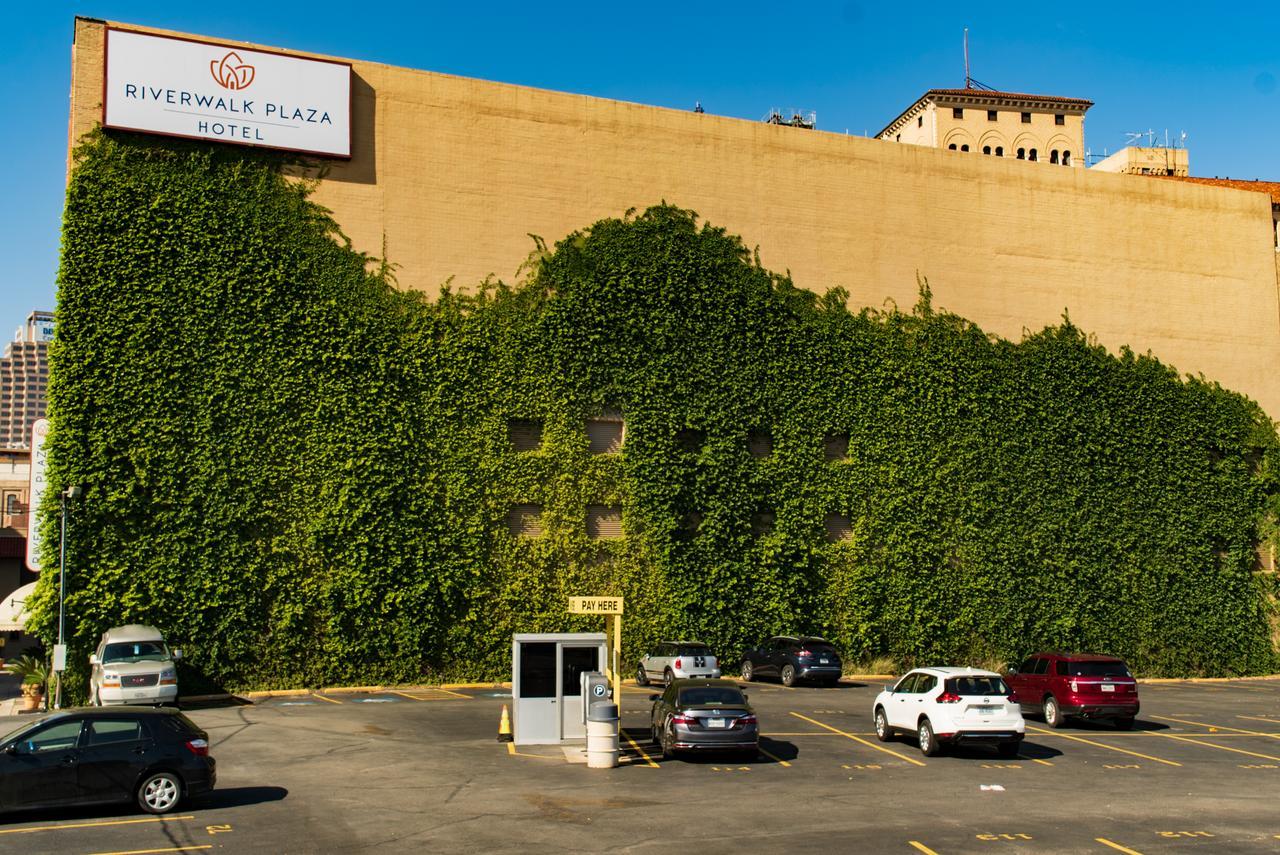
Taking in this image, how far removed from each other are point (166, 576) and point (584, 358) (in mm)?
15527

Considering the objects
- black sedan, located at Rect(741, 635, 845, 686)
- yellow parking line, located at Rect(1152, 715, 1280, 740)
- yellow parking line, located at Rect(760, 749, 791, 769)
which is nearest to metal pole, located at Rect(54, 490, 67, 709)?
yellow parking line, located at Rect(760, 749, 791, 769)

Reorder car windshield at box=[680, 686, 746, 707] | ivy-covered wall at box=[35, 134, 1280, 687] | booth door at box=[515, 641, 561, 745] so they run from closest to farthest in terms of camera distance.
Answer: car windshield at box=[680, 686, 746, 707] → booth door at box=[515, 641, 561, 745] → ivy-covered wall at box=[35, 134, 1280, 687]

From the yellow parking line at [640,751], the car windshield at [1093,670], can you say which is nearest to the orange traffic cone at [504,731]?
the yellow parking line at [640,751]

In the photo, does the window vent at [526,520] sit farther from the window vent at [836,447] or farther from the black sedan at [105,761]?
the black sedan at [105,761]

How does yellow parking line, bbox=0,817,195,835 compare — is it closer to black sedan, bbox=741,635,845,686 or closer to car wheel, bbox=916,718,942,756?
car wheel, bbox=916,718,942,756

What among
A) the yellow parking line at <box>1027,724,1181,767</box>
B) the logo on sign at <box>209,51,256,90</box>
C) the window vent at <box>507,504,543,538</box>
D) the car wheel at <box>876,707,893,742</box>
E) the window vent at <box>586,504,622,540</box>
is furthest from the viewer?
the window vent at <box>586,504,622,540</box>

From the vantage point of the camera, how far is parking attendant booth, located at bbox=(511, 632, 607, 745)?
969 inches

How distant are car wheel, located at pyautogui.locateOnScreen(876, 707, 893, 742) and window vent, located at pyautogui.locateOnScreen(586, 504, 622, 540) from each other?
16698 millimetres

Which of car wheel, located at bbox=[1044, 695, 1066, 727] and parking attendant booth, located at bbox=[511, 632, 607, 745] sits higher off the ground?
parking attendant booth, located at bbox=[511, 632, 607, 745]

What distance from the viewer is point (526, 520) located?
40406mm

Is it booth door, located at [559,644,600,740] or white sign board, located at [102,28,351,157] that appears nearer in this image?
booth door, located at [559,644,600,740]

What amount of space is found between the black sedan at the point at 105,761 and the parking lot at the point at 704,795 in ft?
1.34

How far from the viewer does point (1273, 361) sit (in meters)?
54.6

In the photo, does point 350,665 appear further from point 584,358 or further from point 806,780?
point 806,780
